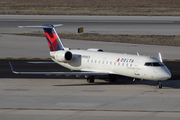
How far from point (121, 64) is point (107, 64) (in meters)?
1.52

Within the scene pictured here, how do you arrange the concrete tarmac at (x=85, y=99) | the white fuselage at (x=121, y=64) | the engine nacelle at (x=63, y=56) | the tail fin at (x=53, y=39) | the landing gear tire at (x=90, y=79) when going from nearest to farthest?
the concrete tarmac at (x=85, y=99) → the white fuselage at (x=121, y=64) → the landing gear tire at (x=90, y=79) → the engine nacelle at (x=63, y=56) → the tail fin at (x=53, y=39)

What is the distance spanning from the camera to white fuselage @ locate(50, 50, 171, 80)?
27.8m

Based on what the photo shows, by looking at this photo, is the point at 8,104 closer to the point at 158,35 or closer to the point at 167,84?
the point at 167,84

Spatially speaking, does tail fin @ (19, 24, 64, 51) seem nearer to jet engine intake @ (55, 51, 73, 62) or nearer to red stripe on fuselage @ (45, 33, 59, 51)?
red stripe on fuselage @ (45, 33, 59, 51)

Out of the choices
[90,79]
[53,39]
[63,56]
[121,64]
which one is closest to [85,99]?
[121,64]

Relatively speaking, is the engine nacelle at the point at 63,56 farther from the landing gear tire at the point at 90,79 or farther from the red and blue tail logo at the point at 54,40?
the landing gear tire at the point at 90,79

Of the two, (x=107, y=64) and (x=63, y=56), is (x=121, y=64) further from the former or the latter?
(x=63, y=56)

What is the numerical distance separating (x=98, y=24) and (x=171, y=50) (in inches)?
1065

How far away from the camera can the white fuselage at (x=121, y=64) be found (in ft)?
91.2

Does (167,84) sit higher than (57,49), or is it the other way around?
(57,49)

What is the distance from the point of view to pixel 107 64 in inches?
1204

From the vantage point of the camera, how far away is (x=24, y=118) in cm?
1989

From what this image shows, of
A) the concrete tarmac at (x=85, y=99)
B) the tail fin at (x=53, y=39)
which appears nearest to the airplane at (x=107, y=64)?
the tail fin at (x=53, y=39)

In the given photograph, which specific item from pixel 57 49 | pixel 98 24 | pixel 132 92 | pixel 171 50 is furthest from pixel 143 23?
pixel 132 92
